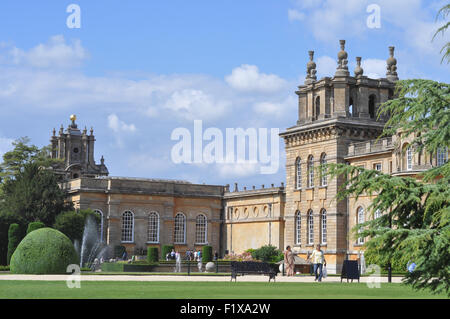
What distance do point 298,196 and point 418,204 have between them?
41.5m

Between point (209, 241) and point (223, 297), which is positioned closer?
point (223, 297)

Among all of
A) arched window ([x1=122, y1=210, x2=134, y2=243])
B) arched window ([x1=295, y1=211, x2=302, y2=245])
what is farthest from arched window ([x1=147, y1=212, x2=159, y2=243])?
arched window ([x1=295, y1=211, x2=302, y2=245])

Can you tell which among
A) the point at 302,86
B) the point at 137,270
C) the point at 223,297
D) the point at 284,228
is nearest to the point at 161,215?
the point at 284,228

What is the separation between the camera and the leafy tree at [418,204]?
53.0 feet

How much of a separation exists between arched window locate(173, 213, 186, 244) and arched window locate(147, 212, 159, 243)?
197 cm

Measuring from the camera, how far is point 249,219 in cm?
6944

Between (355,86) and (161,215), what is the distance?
2277 cm

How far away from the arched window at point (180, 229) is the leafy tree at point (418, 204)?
54.8 metres

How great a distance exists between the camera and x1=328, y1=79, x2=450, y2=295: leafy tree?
53.0 feet

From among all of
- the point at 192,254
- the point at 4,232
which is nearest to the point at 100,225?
the point at 192,254

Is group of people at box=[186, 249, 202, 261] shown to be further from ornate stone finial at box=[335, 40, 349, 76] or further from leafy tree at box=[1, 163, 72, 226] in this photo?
ornate stone finial at box=[335, 40, 349, 76]
